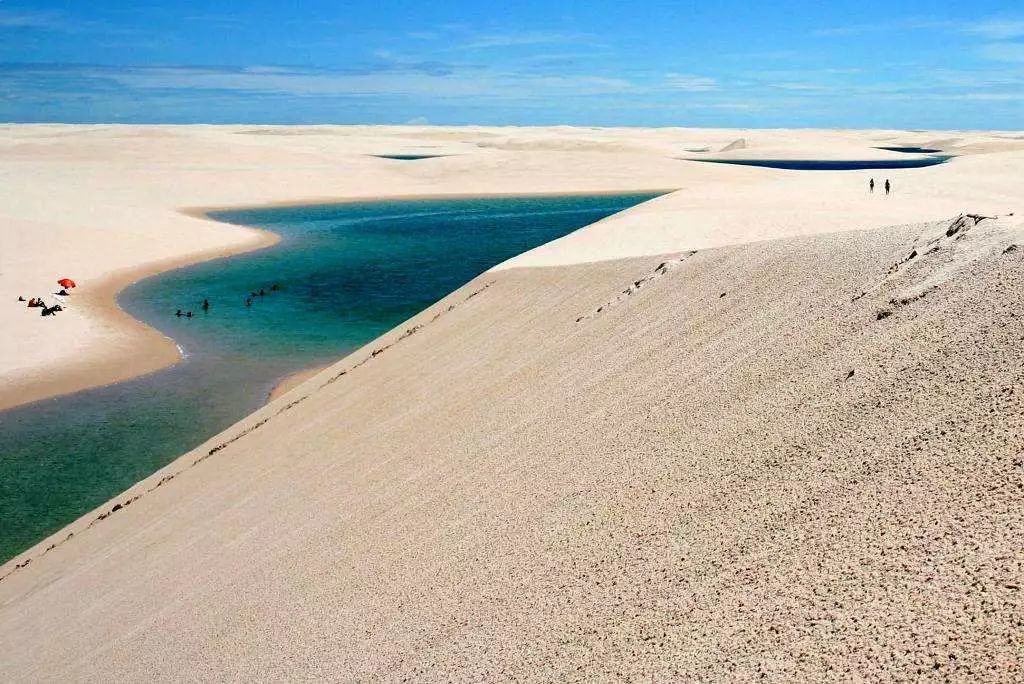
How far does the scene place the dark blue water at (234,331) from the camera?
40.2 ft

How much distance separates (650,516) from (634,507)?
0.55ft

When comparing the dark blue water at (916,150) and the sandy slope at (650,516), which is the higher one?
the dark blue water at (916,150)

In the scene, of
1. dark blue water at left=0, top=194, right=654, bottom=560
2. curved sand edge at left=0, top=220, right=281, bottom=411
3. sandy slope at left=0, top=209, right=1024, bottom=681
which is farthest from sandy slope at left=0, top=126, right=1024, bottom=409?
sandy slope at left=0, top=209, right=1024, bottom=681

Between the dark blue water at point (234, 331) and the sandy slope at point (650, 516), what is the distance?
338 cm

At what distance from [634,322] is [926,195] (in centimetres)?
2814

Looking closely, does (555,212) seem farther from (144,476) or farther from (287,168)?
(144,476)

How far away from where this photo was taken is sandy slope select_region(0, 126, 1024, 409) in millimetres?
18094

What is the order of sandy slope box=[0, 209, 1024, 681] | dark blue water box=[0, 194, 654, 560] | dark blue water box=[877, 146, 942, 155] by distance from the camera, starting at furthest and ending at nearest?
dark blue water box=[877, 146, 942, 155]
dark blue water box=[0, 194, 654, 560]
sandy slope box=[0, 209, 1024, 681]

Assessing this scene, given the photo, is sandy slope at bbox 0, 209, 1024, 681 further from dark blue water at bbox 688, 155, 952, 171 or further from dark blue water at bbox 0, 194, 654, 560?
dark blue water at bbox 688, 155, 952, 171

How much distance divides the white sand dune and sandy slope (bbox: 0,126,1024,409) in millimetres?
5964

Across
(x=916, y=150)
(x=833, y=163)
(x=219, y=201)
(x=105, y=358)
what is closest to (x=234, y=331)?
(x=105, y=358)

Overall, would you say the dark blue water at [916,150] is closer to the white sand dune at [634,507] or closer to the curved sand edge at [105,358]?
the curved sand edge at [105,358]

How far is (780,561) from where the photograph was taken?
3.95 m

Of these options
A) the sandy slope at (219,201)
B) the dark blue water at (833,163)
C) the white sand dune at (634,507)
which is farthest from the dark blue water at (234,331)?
the dark blue water at (833,163)
